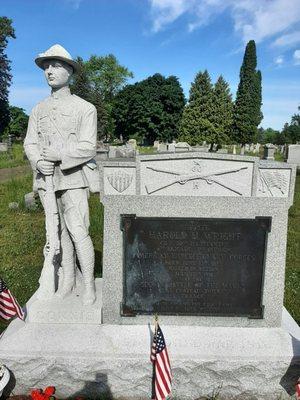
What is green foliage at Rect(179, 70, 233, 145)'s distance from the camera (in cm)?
4244

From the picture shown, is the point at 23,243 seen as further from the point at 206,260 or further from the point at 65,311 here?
the point at 206,260

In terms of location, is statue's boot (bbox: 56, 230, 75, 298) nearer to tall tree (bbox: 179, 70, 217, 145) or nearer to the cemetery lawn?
the cemetery lawn

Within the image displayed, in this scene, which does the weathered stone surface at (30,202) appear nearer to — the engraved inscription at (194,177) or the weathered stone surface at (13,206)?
the weathered stone surface at (13,206)

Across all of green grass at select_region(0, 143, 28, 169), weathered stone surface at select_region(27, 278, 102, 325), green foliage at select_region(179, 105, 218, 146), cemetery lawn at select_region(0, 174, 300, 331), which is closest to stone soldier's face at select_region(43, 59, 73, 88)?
weathered stone surface at select_region(27, 278, 102, 325)

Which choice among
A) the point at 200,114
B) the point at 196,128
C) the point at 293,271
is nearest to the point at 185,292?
the point at 293,271

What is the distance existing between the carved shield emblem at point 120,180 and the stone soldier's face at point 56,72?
3.80 ft

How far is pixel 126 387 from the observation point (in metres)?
3.52

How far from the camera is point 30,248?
7.67m

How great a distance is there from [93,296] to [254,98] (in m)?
44.5

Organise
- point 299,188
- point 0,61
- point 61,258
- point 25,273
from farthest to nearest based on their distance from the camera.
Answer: point 0,61 → point 299,188 → point 25,273 → point 61,258

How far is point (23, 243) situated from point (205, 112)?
1479 inches

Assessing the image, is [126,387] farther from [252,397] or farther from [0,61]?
[0,61]

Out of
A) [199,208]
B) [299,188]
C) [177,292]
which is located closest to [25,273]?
[177,292]

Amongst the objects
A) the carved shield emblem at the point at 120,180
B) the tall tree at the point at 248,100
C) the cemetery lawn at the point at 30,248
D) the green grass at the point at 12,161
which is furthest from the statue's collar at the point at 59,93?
the tall tree at the point at 248,100
